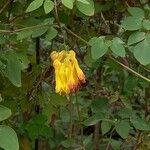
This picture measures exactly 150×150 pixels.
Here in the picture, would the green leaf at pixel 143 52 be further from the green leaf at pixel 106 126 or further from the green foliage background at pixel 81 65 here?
the green leaf at pixel 106 126

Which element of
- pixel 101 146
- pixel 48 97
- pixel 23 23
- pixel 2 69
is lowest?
pixel 101 146

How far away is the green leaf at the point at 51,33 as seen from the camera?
1262 millimetres

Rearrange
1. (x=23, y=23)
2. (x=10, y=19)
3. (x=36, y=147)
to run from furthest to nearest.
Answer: (x=36, y=147) < (x=10, y=19) < (x=23, y=23)

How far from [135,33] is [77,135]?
2.80 feet

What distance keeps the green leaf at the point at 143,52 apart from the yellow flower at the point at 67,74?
7.3 inches

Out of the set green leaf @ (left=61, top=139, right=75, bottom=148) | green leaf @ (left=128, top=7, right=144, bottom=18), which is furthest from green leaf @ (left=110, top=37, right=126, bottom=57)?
green leaf @ (left=61, top=139, right=75, bottom=148)

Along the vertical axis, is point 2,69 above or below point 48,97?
above

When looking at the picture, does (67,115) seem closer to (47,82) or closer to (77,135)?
(77,135)

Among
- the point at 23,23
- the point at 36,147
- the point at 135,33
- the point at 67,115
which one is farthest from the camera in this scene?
the point at 67,115

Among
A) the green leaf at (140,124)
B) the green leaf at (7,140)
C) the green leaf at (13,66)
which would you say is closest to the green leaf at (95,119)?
the green leaf at (140,124)

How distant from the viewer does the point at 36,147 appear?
6.61 feet

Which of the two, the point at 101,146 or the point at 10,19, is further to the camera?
the point at 101,146

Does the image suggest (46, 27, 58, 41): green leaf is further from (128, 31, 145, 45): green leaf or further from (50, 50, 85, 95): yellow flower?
(128, 31, 145, 45): green leaf

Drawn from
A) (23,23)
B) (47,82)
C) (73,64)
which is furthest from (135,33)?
(47,82)
